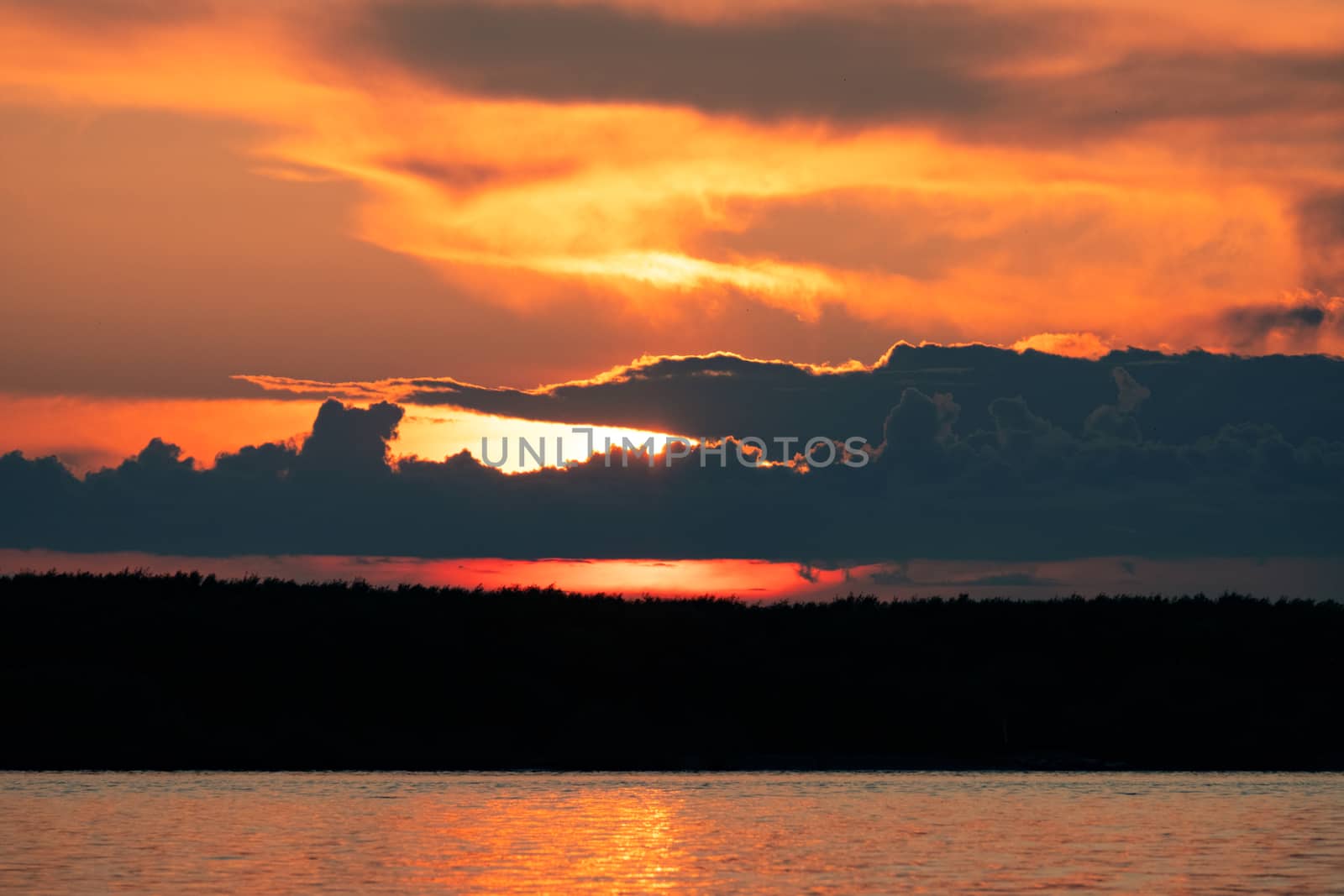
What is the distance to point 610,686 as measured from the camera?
101 m

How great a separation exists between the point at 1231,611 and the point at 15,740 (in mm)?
72693

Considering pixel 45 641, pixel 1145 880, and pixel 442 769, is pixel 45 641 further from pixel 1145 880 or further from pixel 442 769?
pixel 1145 880

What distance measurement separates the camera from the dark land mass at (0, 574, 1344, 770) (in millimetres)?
93000

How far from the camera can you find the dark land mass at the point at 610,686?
93000mm

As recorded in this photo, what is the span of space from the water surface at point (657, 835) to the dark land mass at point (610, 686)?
7.27m

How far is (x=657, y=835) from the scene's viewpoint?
60.6 metres

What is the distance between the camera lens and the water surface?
48750 millimetres

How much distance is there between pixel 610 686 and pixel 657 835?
40.5 metres

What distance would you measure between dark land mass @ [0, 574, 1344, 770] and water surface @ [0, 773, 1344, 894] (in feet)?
23.9

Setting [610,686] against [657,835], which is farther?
[610,686]

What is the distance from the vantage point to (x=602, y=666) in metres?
102

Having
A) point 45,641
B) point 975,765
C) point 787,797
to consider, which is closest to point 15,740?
point 45,641

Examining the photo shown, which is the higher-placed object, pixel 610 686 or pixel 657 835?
pixel 610 686

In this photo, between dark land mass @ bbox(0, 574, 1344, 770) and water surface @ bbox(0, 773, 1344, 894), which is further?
dark land mass @ bbox(0, 574, 1344, 770)
